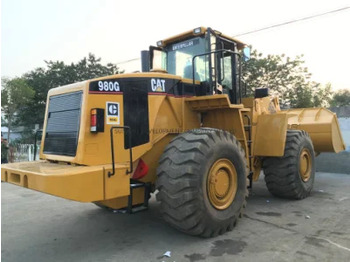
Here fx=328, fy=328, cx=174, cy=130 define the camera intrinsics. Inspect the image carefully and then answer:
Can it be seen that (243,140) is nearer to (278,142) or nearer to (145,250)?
(278,142)

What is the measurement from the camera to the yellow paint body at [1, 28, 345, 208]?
3.62 metres

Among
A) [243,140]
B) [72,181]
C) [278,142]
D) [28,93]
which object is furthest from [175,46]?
[28,93]

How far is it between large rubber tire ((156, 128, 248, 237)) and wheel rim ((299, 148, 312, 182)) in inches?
117

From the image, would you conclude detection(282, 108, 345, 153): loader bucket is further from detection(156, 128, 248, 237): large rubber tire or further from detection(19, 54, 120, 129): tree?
detection(19, 54, 120, 129): tree

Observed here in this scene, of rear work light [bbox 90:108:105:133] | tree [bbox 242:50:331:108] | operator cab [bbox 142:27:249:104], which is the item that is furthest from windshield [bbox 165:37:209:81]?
tree [bbox 242:50:331:108]

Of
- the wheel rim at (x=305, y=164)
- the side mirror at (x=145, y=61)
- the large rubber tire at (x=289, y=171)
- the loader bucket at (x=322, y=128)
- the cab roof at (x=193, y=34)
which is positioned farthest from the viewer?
the loader bucket at (x=322, y=128)

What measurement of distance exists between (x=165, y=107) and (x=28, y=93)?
17.1m

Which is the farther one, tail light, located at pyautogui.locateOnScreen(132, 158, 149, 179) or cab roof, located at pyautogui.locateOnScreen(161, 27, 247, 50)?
cab roof, located at pyautogui.locateOnScreen(161, 27, 247, 50)

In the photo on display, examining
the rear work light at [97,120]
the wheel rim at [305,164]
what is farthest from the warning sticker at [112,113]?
the wheel rim at [305,164]

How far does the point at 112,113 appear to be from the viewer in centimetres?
430

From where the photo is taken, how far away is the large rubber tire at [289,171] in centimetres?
634

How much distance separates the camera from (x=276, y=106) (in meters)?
8.12

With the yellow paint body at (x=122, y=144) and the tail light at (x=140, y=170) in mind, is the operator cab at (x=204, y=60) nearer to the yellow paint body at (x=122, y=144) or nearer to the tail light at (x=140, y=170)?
the yellow paint body at (x=122, y=144)

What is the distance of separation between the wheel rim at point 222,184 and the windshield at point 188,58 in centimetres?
164
